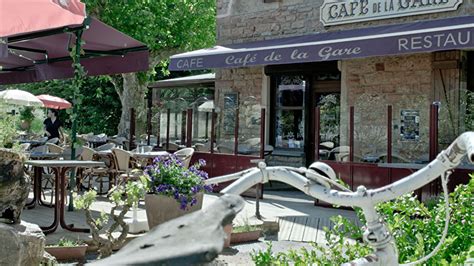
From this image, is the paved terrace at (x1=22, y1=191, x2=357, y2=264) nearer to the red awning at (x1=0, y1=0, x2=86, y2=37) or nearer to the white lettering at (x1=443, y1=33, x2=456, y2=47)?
the red awning at (x1=0, y1=0, x2=86, y2=37)

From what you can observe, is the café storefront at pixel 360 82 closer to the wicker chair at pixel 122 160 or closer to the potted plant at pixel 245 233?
the potted plant at pixel 245 233

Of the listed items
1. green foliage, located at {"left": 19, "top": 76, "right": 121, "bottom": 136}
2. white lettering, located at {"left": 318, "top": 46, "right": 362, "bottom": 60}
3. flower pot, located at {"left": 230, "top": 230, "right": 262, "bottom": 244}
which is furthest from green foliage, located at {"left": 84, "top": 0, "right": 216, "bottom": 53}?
flower pot, located at {"left": 230, "top": 230, "right": 262, "bottom": 244}

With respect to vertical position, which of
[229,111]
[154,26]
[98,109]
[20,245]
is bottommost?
[20,245]

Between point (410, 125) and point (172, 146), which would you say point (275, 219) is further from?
point (172, 146)

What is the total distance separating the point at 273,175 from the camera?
1624mm

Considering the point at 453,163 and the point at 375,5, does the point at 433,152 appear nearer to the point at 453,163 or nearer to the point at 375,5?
the point at 375,5

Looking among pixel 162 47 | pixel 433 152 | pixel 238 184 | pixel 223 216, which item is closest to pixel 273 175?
pixel 238 184

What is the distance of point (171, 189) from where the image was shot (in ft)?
18.9

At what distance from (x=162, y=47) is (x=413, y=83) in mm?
9505

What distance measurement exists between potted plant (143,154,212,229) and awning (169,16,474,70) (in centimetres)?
452

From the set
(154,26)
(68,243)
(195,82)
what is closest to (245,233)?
(68,243)

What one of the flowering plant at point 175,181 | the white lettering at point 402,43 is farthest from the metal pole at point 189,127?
the flowering plant at point 175,181

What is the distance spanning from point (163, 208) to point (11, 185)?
1.62 metres

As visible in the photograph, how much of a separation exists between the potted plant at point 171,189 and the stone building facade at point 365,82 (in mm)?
3980
